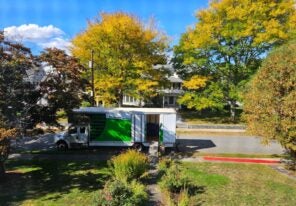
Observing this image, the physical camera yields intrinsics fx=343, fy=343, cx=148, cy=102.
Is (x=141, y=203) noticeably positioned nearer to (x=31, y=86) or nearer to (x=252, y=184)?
(x=252, y=184)

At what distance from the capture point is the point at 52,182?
58.3 ft

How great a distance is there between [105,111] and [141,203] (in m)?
12.3

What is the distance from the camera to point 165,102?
61.7m

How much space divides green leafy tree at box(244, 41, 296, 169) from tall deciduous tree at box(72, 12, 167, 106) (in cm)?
1790

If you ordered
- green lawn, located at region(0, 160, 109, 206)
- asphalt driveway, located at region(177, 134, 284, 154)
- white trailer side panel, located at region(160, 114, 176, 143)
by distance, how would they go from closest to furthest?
1. green lawn, located at region(0, 160, 109, 206)
2. white trailer side panel, located at region(160, 114, 176, 143)
3. asphalt driveway, located at region(177, 134, 284, 154)

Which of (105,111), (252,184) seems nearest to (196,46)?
(105,111)

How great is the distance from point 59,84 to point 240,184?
1160 centimetres

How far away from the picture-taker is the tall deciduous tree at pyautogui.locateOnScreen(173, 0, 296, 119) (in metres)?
37.8

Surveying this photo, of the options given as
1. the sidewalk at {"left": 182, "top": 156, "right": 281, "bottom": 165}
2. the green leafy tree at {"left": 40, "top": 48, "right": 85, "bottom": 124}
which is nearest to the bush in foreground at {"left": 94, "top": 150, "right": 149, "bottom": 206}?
the green leafy tree at {"left": 40, "top": 48, "right": 85, "bottom": 124}

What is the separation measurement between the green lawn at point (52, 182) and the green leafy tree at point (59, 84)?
3003 mm

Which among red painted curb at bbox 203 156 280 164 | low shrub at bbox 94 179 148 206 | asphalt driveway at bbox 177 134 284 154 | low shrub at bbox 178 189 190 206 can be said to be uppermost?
asphalt driveway at bbox 177 134 284 154

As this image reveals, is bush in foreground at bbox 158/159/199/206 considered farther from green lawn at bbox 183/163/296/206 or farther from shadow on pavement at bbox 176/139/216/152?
shadow on pavement at bbox 176/139/216/152

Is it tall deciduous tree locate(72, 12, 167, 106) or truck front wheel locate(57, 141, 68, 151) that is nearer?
truck front wheel locate(57, 141, 68, 151)

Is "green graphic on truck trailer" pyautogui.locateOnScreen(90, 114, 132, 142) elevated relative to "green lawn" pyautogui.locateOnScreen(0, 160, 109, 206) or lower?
elevated
